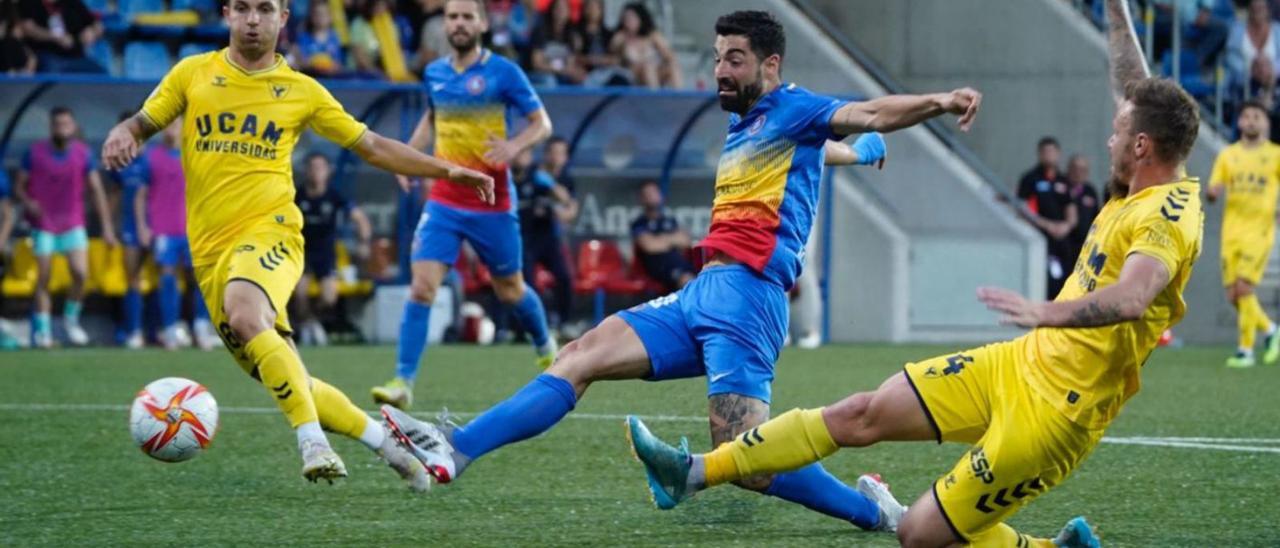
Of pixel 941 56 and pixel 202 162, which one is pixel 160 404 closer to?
pixel 202 162

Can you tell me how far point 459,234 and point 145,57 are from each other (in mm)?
9224

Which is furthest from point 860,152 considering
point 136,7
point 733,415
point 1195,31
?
point 1195,31

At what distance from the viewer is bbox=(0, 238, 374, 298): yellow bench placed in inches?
711

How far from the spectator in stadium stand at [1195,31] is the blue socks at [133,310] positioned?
39.5 ft

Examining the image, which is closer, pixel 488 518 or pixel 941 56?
pixel 488 518

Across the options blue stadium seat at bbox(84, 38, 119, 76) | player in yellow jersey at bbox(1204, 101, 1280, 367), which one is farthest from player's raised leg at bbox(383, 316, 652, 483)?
blue stadium seat at bbox(84, 38, 119, 76)

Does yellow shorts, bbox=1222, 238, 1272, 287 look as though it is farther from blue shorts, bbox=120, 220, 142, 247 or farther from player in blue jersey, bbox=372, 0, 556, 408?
blue shorts, bbox=120, 220, 142, 247

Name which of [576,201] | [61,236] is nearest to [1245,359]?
[576,201]

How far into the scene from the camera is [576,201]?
19.7 metres

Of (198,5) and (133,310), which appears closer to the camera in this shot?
(133,310)

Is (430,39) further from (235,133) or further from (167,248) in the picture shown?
(235,133)

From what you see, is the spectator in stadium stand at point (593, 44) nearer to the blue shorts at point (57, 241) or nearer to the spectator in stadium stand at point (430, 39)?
the spectator in stadium stand at point (430, 39)

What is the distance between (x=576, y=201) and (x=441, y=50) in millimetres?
2091

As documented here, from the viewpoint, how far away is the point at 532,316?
12031 millimetres
